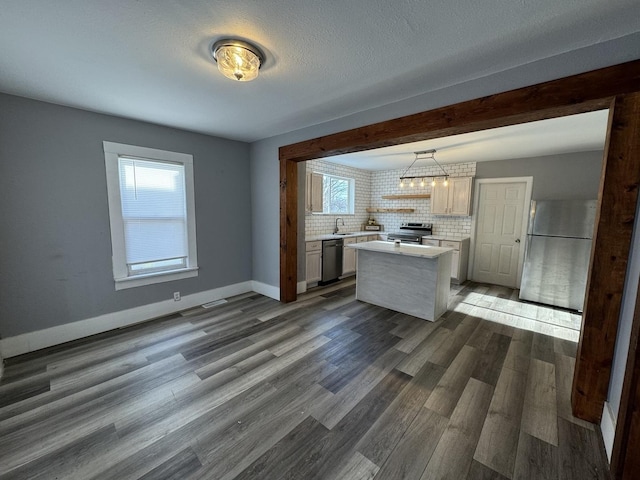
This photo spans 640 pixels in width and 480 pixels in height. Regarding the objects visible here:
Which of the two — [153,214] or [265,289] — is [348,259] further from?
[153,214]

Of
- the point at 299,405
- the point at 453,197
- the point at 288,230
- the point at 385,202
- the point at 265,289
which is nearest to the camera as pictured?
the point at 299,405

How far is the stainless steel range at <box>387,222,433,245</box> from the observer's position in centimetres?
566

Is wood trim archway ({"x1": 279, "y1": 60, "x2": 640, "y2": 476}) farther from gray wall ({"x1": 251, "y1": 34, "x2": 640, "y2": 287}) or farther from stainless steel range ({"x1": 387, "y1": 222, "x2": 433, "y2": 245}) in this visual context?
stainless steel range ({"x1": 387, "y1": 222, "x2": 433, "y2": 245})

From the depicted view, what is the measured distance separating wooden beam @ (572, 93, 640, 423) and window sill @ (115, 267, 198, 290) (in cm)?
421

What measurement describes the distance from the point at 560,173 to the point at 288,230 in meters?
4.73

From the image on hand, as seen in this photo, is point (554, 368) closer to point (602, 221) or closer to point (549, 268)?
point (602, 221)

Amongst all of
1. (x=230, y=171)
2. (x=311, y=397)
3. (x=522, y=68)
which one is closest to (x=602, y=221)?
(x=522, y=68)

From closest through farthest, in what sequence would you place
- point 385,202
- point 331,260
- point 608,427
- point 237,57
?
point 608,427, point 237,57, point 331,260, point 385,202

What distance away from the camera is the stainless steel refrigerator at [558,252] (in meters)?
3.68

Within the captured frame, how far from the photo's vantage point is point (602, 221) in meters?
1.62

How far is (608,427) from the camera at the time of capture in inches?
62.9

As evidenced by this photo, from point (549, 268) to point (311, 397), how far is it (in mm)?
4201

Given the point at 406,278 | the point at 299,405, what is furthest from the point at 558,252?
the point at 299,405

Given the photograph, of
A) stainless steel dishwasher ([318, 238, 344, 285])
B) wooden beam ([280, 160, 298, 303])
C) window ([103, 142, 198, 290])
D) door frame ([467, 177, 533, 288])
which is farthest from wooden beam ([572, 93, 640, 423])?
window ([103, 142, 198, 290])
